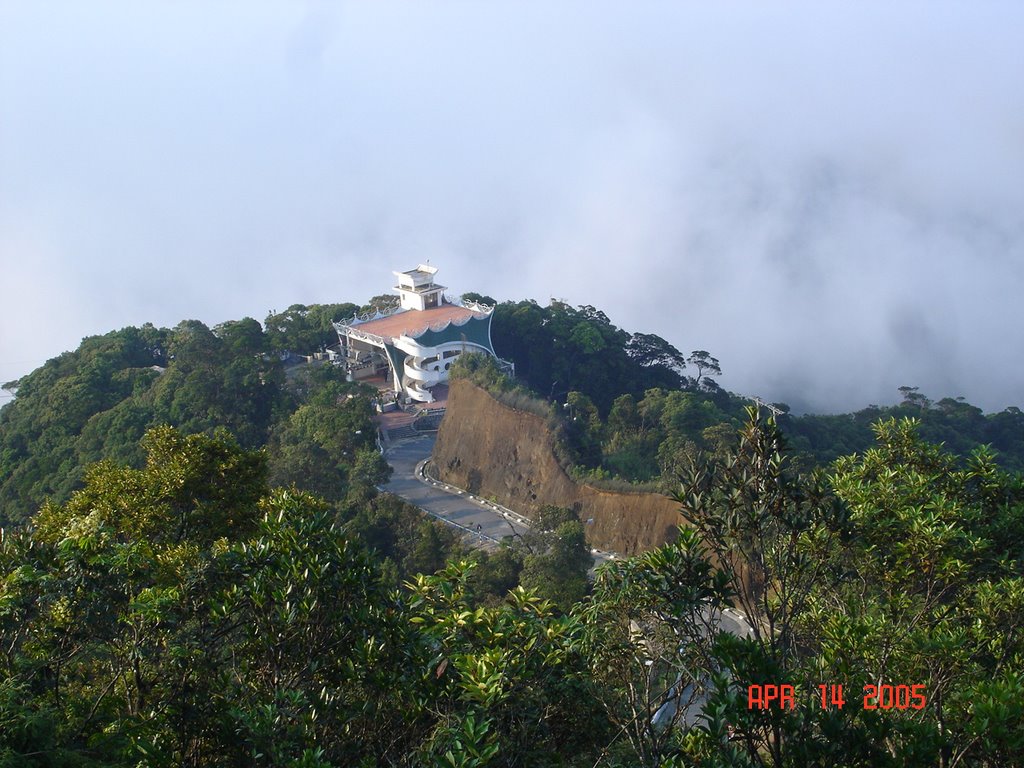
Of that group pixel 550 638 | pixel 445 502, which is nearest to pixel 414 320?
pixel 445 502

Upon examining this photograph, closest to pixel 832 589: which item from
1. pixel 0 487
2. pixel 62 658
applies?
pixel 62 658

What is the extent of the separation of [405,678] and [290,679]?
92cm

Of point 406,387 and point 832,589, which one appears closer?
point 832,589

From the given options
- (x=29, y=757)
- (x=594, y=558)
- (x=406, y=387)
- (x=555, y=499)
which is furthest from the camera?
(x=406, y=387)

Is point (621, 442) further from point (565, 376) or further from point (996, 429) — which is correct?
point (996, 429)

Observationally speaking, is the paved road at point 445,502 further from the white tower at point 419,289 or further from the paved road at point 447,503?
the white tower at point 419,289

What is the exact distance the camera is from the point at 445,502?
29.7 m

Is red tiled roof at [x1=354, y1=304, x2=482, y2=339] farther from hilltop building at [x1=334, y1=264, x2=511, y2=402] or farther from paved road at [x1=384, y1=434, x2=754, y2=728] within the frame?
paved road at [x1=384, y1=434, x2=754, y2=728]

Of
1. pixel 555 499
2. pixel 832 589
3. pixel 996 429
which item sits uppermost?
pixel 996 429

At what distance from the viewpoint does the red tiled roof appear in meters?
39.4

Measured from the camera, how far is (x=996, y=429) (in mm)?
42594

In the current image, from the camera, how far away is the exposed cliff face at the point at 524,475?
26.0 meters

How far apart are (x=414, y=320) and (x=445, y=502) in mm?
12460

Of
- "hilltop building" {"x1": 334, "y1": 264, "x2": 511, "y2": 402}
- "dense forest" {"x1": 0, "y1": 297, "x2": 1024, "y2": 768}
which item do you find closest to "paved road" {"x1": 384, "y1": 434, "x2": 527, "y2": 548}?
"hilltop building" {"x1": 334, "y1": 264, "x2": 511, "y2": 402}
